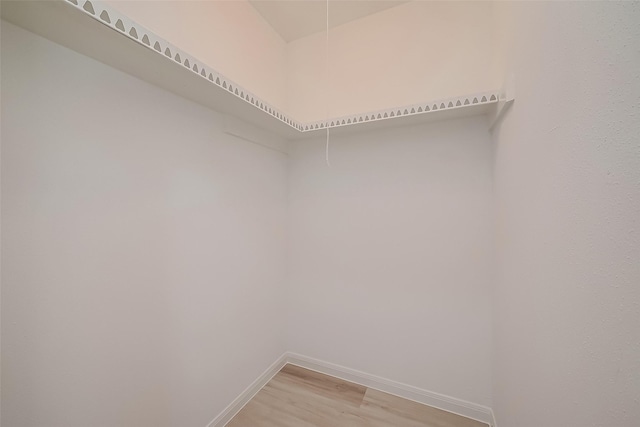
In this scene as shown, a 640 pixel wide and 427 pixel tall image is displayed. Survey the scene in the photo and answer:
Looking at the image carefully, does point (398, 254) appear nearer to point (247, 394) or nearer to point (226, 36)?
point (247, 394)

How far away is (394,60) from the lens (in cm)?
174

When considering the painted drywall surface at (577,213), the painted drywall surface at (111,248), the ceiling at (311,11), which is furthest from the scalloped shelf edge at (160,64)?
the ceiling at (311,11)

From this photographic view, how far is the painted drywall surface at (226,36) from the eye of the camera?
1137mm

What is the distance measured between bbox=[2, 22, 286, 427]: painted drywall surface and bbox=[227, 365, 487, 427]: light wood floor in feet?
0.88

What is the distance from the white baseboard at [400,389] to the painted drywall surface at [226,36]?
233 cm

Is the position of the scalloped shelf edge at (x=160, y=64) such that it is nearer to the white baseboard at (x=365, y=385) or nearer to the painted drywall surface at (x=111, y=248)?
the painted drywall surface at (x=111, y=248)

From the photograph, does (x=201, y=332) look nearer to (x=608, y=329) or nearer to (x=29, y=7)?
(x=29, y=7)

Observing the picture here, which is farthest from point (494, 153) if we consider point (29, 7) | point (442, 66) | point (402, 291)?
point (29, 7)

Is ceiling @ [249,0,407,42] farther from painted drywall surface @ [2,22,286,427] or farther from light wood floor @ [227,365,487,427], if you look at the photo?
light wood floor @ [227,365,487,427]

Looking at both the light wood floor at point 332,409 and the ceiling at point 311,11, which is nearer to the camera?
the light wood floor at point 332,409

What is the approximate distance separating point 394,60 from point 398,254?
1.48 metres

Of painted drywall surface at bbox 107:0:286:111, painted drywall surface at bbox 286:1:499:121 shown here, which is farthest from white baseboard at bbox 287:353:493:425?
painted drywall surface at bbox 107:0:286:111

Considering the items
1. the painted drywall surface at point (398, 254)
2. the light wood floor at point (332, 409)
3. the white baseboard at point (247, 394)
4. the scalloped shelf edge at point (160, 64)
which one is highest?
the scalloped shelf edge at point (160, 64)

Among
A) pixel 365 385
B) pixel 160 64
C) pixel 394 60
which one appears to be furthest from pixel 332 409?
pixel 394 60
